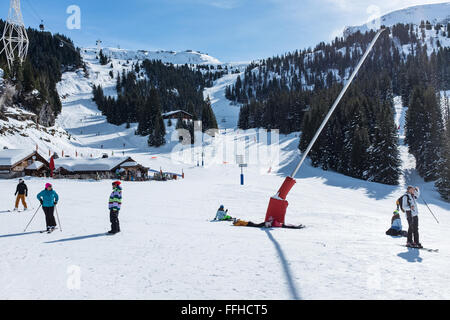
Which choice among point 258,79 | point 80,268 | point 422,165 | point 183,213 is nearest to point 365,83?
point 422,165

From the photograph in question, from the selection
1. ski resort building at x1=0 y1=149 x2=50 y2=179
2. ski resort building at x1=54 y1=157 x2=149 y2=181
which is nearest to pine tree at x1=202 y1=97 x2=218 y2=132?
ski resort building at x1=54 y1=157 x2=149 y2=181

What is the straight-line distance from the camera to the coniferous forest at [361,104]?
4428 centimetres

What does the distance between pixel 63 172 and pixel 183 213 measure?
31297 mm

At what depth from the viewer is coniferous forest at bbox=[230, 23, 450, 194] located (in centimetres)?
4428

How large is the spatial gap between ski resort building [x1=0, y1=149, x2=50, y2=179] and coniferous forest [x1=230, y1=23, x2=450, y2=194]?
133ft

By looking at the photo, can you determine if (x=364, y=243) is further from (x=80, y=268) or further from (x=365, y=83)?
(x=365, y=83)

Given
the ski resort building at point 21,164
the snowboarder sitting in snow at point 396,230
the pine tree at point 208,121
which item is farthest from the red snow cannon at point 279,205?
the pine tree at point 208,121

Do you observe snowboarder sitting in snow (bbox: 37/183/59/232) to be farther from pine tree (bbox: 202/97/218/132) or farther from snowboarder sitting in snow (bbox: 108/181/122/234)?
pine tree (bbox: 202/97/218/132)

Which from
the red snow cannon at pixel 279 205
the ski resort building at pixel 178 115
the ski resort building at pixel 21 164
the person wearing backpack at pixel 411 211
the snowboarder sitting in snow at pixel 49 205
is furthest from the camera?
the ski resort building at pixel 178 115

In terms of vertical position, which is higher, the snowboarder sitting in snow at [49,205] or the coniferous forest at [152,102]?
the coniferous forest at [152,102]

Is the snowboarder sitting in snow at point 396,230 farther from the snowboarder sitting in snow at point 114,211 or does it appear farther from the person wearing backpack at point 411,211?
the snowboarder sitting in snow at point 114,211

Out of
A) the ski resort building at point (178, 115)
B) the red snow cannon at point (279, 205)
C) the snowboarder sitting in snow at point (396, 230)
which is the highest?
the ski resort building at point (178, 115)

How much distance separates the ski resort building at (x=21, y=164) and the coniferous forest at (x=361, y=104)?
40.6 metres

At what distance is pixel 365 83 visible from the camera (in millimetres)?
98750
